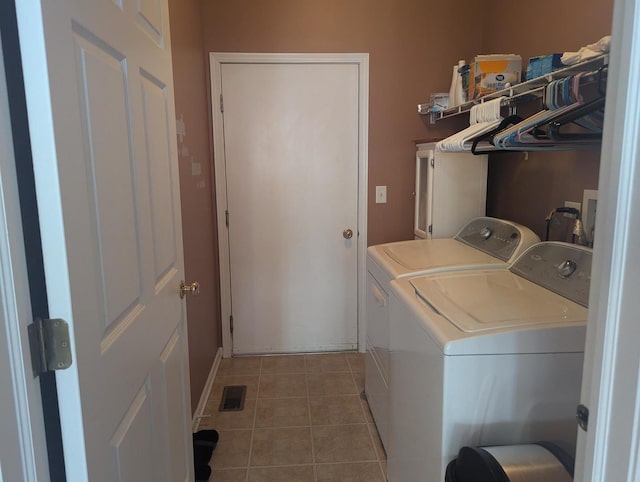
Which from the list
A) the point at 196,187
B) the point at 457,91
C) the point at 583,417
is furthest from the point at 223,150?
the point at 583,417

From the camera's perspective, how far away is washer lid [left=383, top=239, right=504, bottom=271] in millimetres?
1922

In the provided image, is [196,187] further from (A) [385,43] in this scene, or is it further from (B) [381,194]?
(A) [385,43]

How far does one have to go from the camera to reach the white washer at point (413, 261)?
1.91 m

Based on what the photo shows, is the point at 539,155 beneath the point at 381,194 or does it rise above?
above

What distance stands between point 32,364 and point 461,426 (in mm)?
1083

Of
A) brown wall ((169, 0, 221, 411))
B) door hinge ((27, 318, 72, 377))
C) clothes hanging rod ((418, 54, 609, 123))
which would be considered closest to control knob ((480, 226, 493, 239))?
clothes hanging rod ((418, 54, 609, 123))

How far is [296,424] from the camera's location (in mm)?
2334

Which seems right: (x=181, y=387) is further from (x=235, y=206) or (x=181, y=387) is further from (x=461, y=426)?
(x=235, y=206)

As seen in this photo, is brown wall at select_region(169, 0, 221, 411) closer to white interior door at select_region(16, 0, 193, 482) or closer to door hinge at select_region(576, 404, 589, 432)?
white interior door at select_region(16, 0, 193, 482)

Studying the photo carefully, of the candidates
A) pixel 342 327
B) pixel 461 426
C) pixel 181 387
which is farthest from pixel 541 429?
pixel 342 327

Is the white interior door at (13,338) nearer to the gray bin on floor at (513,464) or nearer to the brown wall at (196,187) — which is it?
the gray bin on floor at (513,464)

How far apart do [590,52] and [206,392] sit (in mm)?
2469

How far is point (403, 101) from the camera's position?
9.73 ft

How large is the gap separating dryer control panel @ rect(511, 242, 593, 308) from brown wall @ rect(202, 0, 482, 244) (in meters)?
1.35
